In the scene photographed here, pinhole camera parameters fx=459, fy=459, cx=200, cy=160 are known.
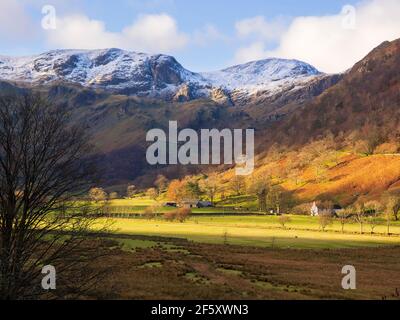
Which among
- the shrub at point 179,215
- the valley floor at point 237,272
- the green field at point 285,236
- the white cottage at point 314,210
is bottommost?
the valley floor at point 237,272

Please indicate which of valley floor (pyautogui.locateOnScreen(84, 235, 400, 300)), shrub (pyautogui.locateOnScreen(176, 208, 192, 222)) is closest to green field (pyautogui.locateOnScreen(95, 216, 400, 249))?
valley floor (pyautogui.locateOnScreen(84, 235, 400, 300))

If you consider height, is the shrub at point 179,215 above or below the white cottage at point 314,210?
below

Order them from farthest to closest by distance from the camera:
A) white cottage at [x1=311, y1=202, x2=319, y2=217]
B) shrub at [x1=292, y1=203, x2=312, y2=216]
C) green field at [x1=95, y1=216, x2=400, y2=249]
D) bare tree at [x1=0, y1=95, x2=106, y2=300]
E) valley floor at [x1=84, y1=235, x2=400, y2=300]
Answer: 1. shrub at [x1=292, y1=203, x2=312, y2=216]
2. white cottage at [x1=311, y1=202, x2=319, y2=217]
3. green field at [x1=95, y1=216, x2=400, y2=249]
4. valley floor at [x1=84, y1=235, x2=400, y2=300]
5. bare tree at [x1=0, y1=95, x2=106, y2=300]

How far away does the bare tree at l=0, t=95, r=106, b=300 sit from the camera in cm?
2586

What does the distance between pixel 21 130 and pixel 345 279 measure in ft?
144

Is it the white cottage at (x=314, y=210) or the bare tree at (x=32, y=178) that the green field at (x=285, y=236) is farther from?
the bare tree at (x=32, y=178)

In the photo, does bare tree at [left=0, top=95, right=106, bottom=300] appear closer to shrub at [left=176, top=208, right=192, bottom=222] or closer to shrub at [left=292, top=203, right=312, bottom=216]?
shrub at [left=176, top=208, right=192, bottom=222]

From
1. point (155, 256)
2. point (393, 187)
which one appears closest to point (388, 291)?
point (155, 256)

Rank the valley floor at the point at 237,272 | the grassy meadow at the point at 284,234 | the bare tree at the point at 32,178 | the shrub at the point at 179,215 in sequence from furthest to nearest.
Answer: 1. the shrub at the point at 179,215
2. the grassy meadow at the point at 284,234
3. the valley floor at the point at 237,272
4. the bare tree at the point at 32,178

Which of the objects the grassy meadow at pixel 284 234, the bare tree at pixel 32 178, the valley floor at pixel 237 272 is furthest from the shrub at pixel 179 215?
the bare tree at pixel 32 178

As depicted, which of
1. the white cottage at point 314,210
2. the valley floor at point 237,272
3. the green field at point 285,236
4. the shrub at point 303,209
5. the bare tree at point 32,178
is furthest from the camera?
the shrub at point 303,209

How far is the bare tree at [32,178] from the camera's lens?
25859 mm

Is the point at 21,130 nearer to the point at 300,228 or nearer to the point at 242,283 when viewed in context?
the point at 242,283

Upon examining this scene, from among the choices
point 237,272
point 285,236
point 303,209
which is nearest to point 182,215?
point 285,236
